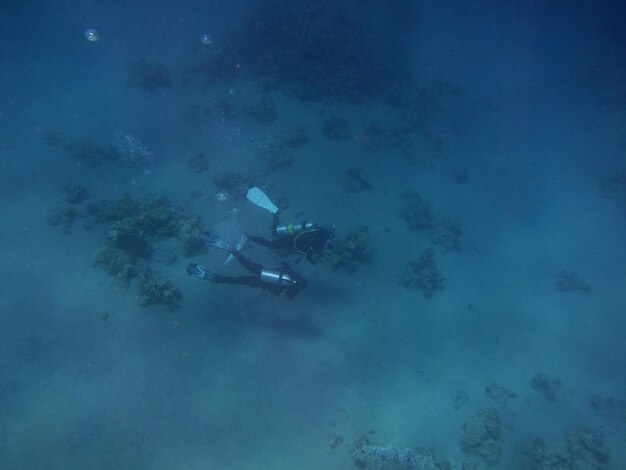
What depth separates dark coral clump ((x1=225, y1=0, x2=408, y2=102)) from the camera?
1888cm

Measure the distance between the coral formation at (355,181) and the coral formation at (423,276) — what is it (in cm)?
447

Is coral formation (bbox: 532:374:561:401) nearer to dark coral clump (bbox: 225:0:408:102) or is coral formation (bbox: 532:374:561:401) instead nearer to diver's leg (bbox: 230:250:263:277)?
diver's leg (bbox: 230:250:263:277)

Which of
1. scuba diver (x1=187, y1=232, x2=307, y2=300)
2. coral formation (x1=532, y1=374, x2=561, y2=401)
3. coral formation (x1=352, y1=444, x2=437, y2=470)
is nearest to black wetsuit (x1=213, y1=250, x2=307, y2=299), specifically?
scuba diver (x1=187, y1=232, x2=307, y2=300)

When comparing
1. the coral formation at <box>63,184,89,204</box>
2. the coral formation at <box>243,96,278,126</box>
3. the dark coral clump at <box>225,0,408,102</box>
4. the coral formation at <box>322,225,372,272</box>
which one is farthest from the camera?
the dark coral clump at <box>225,0,408,102</box>

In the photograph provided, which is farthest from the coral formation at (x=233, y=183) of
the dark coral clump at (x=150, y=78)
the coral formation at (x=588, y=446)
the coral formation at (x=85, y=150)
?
the coral formation at (x=588, y=446)

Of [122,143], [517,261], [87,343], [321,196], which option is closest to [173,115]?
[122,143]

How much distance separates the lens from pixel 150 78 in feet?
62.0

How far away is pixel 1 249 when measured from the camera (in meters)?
10.5

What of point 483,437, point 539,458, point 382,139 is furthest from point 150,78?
point 539,458

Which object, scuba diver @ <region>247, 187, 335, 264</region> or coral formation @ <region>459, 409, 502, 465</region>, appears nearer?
coral formation @ <region>459, 409, 502, 465</region>

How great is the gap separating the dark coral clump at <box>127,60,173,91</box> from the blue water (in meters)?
0.21

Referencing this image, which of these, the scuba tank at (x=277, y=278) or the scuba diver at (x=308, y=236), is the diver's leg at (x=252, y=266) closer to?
the scuba tank at (x=277, y=278)

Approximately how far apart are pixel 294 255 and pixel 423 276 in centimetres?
495

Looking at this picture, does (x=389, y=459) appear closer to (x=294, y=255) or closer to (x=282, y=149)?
(x=294, y=255)
